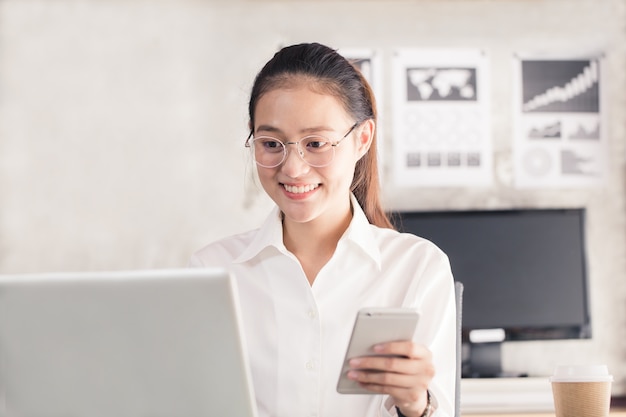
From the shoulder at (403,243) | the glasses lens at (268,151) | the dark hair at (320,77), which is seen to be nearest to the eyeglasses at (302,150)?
the glasses lens at (268,151)

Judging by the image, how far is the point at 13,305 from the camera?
110 centimetres

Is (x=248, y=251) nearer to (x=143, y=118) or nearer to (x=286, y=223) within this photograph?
(x=286, y=223)

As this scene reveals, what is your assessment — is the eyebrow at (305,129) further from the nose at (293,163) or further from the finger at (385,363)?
the finger at (385,363)

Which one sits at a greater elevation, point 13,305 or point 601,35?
point 601,35

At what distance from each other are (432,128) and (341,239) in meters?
2.72

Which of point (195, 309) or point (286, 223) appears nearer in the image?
point (195, 309)

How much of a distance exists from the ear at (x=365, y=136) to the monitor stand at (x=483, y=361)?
257 centimetres

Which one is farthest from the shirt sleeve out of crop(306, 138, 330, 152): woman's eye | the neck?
crop(306, 138, 330, 152): woman's eye

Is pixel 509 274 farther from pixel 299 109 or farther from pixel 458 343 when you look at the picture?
pixel 299 109

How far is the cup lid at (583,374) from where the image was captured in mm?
1533

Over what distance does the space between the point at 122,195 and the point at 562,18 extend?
7.72 feet

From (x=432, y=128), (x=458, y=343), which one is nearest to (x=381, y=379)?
(x=458, y=343)

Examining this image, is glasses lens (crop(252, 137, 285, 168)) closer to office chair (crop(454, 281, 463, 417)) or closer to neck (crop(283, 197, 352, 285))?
neck (crop(283, 197, 352, 285))

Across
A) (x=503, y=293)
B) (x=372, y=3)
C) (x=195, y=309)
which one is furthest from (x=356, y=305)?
(x=372, y=3)
